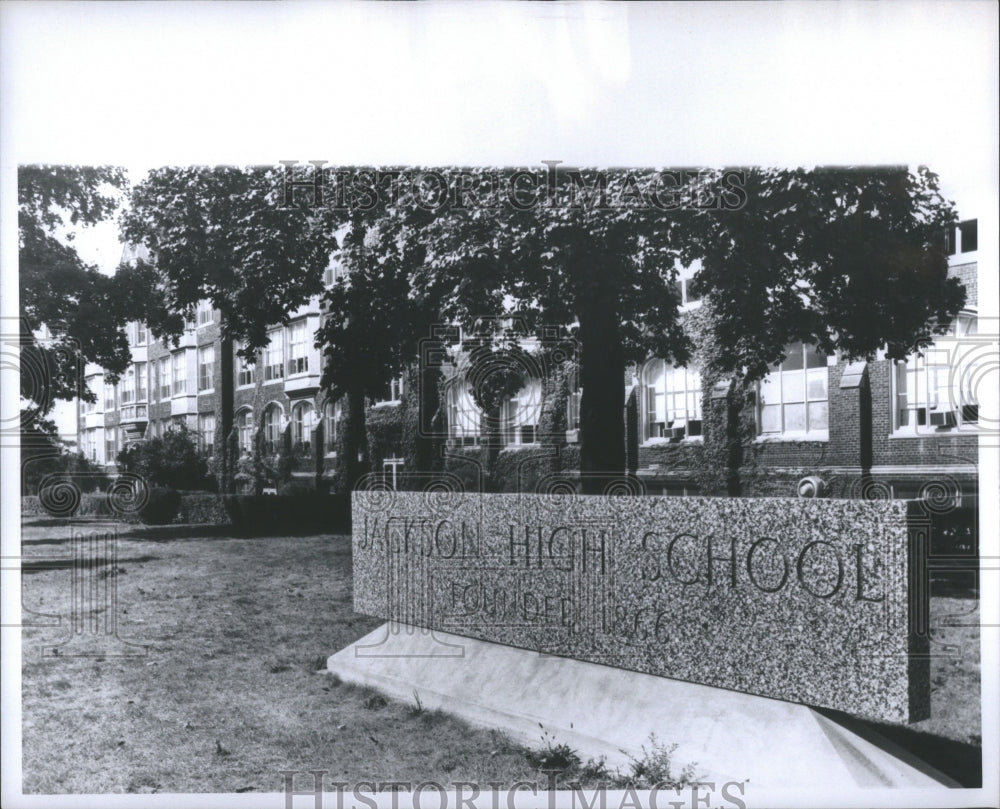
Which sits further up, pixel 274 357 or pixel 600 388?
pixel 274 357

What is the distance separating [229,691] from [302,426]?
177 centimetres

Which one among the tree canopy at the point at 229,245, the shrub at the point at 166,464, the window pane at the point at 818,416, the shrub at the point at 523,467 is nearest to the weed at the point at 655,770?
the shrub at the point at 523,467

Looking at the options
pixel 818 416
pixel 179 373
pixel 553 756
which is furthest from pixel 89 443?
pixel 818 416

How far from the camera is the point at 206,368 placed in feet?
19.9

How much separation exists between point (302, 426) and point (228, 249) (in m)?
1.26

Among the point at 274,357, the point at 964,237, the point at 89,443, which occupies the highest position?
the point at 964,237

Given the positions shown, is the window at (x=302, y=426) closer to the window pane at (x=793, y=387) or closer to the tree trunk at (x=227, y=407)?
the tree trunk at (x=227, y=407)

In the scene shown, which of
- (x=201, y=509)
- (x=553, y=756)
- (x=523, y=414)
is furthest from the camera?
(x=201, y=509)

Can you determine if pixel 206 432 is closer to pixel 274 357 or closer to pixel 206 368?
pixel 206 368

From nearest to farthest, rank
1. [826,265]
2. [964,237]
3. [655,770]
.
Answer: [655,770] → [964,237] → [826,265]

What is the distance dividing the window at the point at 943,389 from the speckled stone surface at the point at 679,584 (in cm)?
67

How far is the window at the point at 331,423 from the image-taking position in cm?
601

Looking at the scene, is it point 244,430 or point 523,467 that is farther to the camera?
point 244,430

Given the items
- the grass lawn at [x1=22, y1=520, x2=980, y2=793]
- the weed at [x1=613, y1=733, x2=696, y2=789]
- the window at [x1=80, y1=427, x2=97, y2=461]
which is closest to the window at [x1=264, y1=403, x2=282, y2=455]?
the grass lawn at [x1=22, y1=520, x2=980, y2=793]
